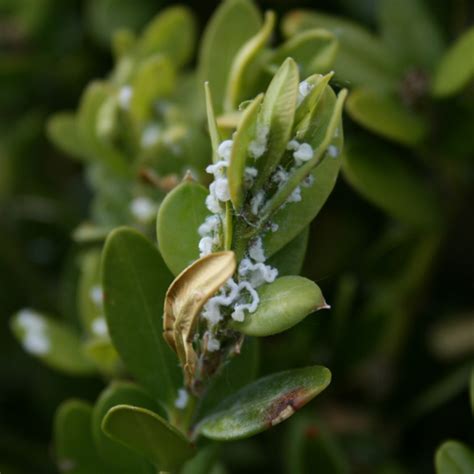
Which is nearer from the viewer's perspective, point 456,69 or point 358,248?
point 456,69

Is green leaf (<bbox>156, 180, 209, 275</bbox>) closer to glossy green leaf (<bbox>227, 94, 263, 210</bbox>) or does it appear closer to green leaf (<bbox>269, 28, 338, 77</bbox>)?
glossy green leaf (<bbox>227, 94, 263, 210</bbox>)

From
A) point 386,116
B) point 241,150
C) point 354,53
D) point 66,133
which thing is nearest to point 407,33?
point 354,53

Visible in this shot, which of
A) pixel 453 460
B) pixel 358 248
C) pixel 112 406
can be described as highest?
pixel 112 406

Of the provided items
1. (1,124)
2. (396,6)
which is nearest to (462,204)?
(396,6)

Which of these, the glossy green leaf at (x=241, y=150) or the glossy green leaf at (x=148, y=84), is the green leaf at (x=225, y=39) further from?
the glossy green leaf at (x=241, y=150)

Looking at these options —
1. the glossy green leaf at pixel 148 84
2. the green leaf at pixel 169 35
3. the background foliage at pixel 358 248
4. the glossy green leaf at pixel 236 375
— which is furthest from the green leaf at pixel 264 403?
the green leaf at pixel 169 35

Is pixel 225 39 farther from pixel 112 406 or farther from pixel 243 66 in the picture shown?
pixel 112 406
